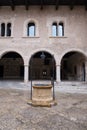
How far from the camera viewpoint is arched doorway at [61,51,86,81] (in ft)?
61.4

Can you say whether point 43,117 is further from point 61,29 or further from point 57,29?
point 61,29

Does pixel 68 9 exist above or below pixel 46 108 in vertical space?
above

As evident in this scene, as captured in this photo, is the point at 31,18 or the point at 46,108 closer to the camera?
the point at 46,108

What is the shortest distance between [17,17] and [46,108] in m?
11.2

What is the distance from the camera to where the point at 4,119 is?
6113mm

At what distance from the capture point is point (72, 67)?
22.8m

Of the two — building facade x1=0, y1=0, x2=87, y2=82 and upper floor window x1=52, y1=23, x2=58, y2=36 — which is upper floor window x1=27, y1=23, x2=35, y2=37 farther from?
upper floor window x1=52, y1=23, x2=58, y2=36

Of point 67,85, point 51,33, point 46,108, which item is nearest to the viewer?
point 46,108

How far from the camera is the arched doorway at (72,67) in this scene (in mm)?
18725

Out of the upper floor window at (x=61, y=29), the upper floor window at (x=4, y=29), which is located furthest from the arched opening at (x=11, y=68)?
the upper floor window at (x=61, y=29)

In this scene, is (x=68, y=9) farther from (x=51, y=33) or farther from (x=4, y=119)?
(x=4, y=119)

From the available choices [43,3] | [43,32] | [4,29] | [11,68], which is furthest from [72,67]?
[4,29]

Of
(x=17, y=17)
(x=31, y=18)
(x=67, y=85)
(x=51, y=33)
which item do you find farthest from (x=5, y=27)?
(x=67, y=85)

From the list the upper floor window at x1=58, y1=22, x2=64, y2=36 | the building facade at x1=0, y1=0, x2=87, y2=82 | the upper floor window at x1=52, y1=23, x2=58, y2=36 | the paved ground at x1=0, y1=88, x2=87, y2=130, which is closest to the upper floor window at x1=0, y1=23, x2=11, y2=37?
the building facade at x1=0, y1=0, x2=87, y2=82
